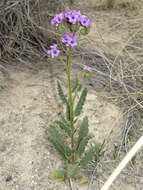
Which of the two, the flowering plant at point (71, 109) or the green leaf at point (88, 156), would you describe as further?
the green leaf at point (88, 156)

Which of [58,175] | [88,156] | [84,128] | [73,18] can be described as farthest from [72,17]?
[58,175]

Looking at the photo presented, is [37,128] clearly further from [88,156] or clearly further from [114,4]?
[114,4]

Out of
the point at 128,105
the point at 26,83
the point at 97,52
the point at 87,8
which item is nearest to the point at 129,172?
the point at 128,105

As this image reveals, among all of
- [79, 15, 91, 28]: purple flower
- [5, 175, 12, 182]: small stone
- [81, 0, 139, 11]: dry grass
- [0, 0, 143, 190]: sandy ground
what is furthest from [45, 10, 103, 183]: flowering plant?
[81, 0, 139, 11]: dry grass

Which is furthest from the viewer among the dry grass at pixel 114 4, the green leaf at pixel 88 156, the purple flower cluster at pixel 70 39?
the dry grass at pixel 114 4

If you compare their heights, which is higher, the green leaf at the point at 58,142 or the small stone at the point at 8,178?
the green leaf at the point at 58,142

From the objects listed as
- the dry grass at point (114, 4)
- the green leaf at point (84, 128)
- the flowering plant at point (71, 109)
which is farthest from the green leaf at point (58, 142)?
the dry grass at point (114, 4)

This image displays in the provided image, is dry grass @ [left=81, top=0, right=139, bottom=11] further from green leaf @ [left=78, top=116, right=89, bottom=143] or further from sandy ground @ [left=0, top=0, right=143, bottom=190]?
green leaf @ [left=78, top=116, right=89, bottom=143]

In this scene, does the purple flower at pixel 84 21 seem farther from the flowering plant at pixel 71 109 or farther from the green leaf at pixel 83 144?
the green leaf at pixel 83 144
